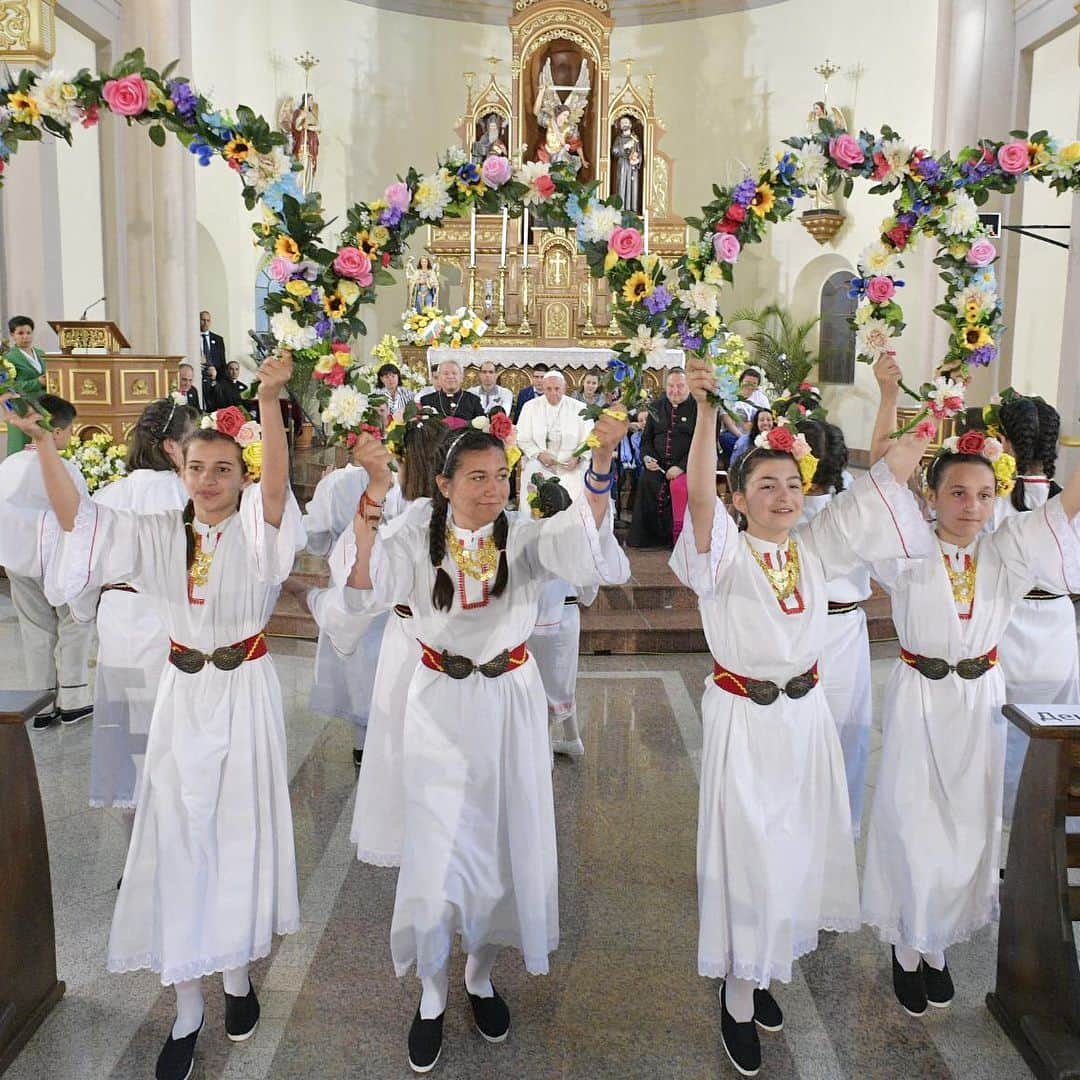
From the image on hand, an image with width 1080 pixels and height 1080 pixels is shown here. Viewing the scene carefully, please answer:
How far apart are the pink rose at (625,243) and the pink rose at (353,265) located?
77 centimetres

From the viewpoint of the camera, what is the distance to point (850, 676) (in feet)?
15.4

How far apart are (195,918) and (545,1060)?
1.16m

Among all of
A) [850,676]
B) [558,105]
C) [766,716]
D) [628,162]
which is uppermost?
[558,105]

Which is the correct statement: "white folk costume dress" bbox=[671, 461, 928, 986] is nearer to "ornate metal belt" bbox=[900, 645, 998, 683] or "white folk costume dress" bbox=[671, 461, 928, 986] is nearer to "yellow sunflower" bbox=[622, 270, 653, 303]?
"ornate metal belt" bbox=[900, 645, 998, 683]

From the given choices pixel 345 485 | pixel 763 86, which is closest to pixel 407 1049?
pixel 345 485

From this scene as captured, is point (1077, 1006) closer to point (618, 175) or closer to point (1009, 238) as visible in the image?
point (1009, 238)

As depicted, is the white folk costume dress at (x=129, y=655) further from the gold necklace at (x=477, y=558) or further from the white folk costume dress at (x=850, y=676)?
the white folk costume dress at (x=850, y=676)

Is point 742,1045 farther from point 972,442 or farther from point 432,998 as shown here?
point 972,442

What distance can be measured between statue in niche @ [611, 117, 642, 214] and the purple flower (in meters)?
13.7

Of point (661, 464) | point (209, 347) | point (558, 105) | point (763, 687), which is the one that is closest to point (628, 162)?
point (558, 105)

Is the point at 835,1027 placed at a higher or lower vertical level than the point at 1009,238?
lower

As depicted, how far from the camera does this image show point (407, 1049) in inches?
131

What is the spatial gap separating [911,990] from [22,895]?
9.62ft

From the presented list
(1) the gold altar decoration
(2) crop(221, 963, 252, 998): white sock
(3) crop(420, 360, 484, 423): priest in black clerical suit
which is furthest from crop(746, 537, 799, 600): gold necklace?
(1) the gold altar decoration
